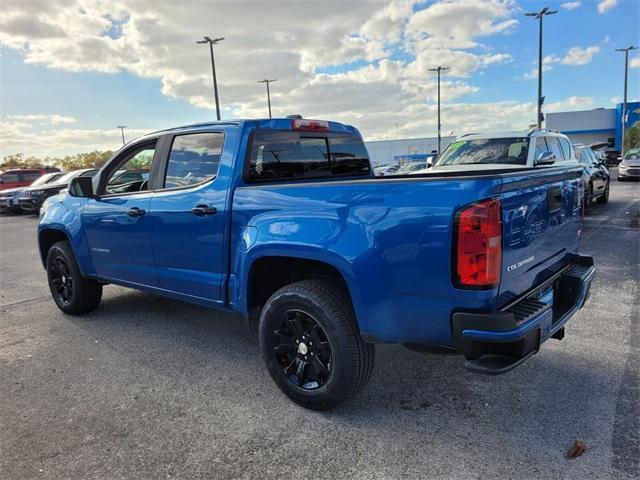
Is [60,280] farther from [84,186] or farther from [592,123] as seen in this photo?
[592,123]

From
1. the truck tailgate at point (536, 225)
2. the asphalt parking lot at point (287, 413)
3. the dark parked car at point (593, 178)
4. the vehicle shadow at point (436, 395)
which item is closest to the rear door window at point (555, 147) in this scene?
the dark parked car at point (593, 178)

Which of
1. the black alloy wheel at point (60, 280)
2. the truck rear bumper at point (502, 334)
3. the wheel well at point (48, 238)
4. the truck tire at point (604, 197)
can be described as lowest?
the truck tire at point (604, 197)

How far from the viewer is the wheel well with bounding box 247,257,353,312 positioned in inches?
123

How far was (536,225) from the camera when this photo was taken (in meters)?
2.78

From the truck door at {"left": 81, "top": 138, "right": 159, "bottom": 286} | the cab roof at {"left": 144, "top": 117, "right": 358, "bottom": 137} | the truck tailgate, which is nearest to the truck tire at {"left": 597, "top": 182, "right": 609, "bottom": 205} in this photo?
the truck tailgate

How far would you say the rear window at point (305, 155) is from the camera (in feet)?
12.1

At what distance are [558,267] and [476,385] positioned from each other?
98 centimetres

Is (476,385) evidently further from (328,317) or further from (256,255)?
(256,255)

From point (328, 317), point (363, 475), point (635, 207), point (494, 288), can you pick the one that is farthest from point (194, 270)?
point (635, 207)

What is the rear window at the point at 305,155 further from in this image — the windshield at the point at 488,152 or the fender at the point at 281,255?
the windshield at the point at 488,152

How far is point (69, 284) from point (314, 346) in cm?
353

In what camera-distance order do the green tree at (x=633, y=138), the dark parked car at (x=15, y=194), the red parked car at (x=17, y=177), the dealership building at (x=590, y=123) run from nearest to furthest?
the dark parked car at (x=15, y=194) < the red parked car at (x=17, y=177) < the green tree at (x=633, y=138) < the dealership building at (x=590, y=123)

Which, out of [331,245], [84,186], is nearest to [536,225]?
[331,245]

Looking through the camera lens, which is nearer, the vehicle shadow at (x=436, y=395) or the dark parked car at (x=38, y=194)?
the vehicle shadow at (x=436, y=395)
